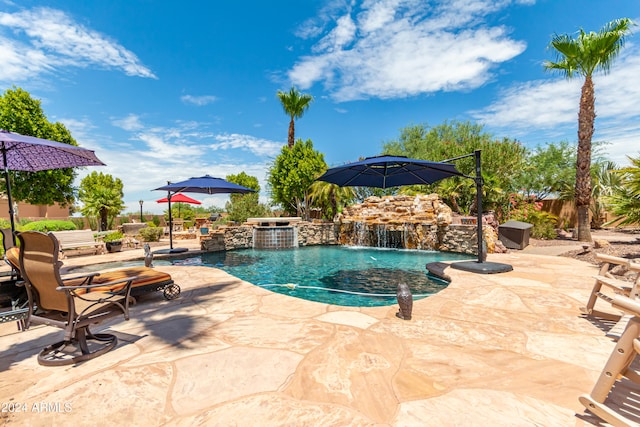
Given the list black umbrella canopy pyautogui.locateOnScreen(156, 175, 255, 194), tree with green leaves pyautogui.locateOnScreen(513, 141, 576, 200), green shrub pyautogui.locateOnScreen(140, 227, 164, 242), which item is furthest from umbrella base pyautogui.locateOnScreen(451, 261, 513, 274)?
tree with green leaves pyautogui.locateOnScreen(513, 141, 576, 200)

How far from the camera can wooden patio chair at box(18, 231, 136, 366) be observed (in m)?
2.57

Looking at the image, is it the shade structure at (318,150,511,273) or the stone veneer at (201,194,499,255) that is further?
the stone veneer at (201,194,499,255)

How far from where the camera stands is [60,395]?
85.4 inches

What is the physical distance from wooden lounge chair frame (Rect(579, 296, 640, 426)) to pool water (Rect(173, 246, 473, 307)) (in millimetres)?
3497

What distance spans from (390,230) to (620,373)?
1232 centimetres

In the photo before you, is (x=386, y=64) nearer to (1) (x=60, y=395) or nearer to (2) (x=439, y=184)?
(2) (x=439, y=184)

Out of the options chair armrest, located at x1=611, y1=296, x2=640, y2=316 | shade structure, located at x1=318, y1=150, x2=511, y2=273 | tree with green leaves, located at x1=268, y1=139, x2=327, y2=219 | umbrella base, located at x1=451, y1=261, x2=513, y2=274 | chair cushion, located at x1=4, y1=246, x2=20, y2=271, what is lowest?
umbrella base, located at x1=451, y1=261, x2=513, y2=274

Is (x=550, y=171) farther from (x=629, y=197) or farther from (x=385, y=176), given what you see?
(x=385, y=176)

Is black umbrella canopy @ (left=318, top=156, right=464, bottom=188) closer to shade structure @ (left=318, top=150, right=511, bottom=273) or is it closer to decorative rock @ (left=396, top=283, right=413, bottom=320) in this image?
shade structure @ (left=318, top=150, right=511, bottom=273)

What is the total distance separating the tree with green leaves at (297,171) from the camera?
66.3 feet

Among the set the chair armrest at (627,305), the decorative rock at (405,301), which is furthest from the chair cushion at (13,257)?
the chair armrest at (627,305)

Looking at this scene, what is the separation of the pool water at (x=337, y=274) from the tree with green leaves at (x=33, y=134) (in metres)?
13.6

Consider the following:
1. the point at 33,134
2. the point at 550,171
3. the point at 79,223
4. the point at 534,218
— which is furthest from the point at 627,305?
the point at 550,171

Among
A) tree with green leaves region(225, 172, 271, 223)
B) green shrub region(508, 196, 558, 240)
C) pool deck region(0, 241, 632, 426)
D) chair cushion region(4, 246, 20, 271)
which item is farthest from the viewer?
tree with green leaves region(225, 172, 271, 223)
